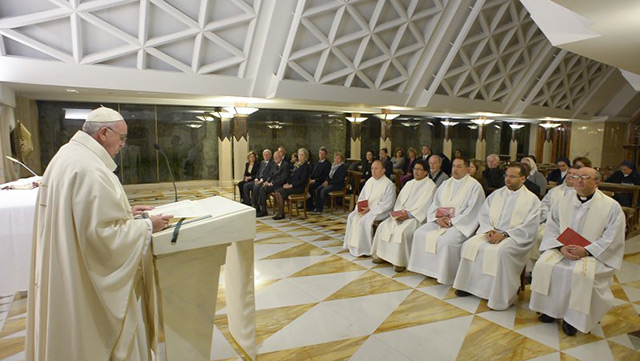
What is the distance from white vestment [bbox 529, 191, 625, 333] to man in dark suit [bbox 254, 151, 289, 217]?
5.49 meters

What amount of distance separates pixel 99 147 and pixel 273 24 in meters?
6.60

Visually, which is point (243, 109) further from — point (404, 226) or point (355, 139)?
point (404, 226)

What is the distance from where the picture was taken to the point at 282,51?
859 centimetres

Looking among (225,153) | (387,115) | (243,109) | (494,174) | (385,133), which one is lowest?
(494,174)

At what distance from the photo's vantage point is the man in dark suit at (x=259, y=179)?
343 inches

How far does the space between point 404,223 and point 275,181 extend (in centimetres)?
382

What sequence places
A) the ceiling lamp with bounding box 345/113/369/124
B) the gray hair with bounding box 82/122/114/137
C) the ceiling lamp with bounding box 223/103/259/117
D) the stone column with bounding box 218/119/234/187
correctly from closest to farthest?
the gray hair with bounding box 82/122/114/137 → the ceiling lamp with bounding box 223/103/259/117 → the stone column with bounding box 218/119/234/187 → the ceiling lamp with bounding box 345/113/369/124


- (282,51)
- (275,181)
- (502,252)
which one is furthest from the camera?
(282,51)

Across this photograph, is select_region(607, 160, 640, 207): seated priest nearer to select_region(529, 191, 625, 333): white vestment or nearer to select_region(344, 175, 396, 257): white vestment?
select_region(529, 191, 625, 333): white vestment

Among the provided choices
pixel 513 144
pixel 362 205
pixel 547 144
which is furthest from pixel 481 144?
pixel 362 205

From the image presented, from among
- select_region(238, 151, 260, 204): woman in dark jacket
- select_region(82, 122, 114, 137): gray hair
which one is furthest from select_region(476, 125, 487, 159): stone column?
select_region(82, 122, 114, 137): gray hair

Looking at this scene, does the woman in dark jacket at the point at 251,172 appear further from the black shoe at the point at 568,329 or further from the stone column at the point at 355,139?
the black shoe at the point at 568,329

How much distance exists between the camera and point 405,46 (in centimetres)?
1023

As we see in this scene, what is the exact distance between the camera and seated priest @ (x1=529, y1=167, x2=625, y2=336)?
3.36 m
